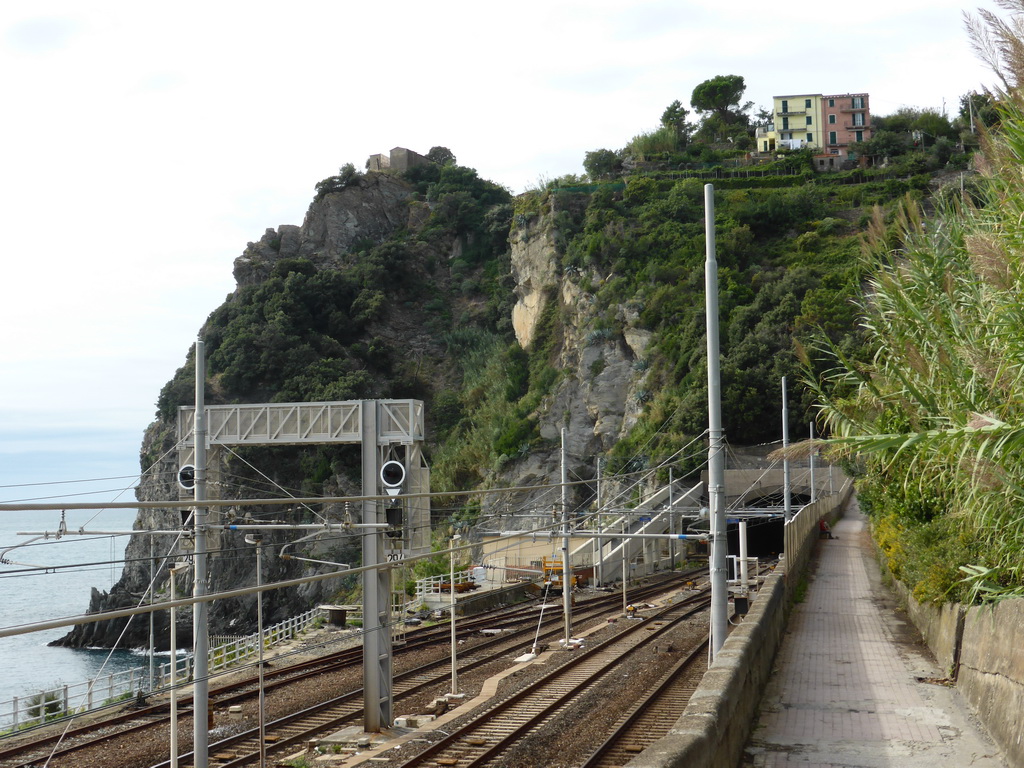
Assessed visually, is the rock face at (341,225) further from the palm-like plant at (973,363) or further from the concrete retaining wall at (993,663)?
the concrete retaining wall at (993,663)

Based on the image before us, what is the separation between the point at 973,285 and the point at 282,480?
58399 millimetres

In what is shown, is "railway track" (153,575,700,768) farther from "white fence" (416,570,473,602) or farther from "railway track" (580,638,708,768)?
"white fence" (416,570,473,602)

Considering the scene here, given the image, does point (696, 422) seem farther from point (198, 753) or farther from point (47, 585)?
point (47, 585)

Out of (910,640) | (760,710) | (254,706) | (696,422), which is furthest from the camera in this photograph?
(696,422)

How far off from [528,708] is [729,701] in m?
7.87

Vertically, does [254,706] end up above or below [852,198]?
below

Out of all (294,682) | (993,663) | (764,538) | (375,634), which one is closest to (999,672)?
(993,663)

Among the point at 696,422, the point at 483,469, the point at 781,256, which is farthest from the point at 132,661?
the point at 781,256

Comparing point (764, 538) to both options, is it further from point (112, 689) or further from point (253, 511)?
point (112, 689)

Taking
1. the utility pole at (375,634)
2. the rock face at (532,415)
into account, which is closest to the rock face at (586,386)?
the rock face at (532,415)

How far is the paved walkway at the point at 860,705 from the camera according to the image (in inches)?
294

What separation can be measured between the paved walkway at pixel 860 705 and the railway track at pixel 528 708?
3578 mm

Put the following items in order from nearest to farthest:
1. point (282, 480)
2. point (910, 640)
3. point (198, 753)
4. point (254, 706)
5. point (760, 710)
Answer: point (760, 710)
point (198, 753)
point (910, 640)
point (254, 706)
point (282, 480)

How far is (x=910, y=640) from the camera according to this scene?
46.1ft
